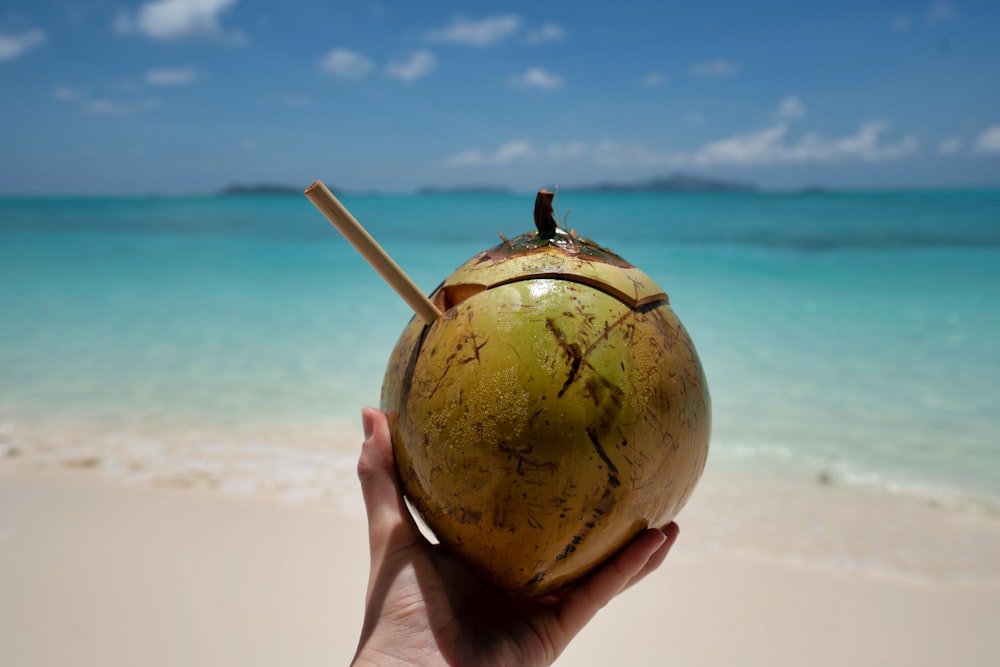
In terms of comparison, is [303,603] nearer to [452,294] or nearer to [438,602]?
[438,602]

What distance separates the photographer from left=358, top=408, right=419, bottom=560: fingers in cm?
156

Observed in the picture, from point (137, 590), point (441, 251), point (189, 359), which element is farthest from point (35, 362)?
point (441, 251)

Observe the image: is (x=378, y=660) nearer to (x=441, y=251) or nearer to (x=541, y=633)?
(x=541, y=633)

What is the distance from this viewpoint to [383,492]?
5.23ft

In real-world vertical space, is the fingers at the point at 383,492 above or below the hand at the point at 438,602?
above

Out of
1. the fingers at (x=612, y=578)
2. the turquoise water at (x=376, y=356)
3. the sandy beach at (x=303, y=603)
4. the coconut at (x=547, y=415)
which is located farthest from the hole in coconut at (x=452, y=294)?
the turquoise water at (x=376, y=356)

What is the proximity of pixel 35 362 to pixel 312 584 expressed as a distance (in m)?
4.42

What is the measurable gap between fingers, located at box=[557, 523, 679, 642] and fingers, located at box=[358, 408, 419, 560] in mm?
367

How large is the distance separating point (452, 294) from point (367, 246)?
213 mm

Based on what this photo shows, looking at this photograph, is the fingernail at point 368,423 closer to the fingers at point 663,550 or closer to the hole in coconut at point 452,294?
the hole in coconut at point 452,294

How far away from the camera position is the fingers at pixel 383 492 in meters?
1.56

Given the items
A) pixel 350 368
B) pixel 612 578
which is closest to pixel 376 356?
pixel 350 368

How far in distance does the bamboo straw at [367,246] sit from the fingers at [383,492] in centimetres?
27

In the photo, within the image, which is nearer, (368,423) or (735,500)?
(368,423)
